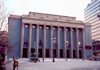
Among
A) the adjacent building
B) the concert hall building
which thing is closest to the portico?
the concert hall building

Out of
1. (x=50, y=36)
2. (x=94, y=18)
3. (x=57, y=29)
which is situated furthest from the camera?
(x=94, y=18)

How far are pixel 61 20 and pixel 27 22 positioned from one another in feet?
56.6

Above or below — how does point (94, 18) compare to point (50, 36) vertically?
above

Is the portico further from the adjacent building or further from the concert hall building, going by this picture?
the adjacent building

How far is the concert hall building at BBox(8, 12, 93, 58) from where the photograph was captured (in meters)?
55.1

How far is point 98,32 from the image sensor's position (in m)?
102

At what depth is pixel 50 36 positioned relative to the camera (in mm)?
58875

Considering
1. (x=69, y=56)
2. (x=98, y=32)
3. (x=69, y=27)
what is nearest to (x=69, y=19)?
(x=69, y=27)

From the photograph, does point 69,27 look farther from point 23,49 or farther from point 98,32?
point 98,32

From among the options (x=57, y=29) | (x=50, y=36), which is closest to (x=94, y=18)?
(x=57, y=29)

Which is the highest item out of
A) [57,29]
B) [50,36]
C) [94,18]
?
[94,18]

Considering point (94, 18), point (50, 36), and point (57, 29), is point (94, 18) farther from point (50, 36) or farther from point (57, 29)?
point (50, 36)

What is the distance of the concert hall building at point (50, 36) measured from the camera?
55125 millimetres

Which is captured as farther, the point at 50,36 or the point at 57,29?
the point at 57,29
